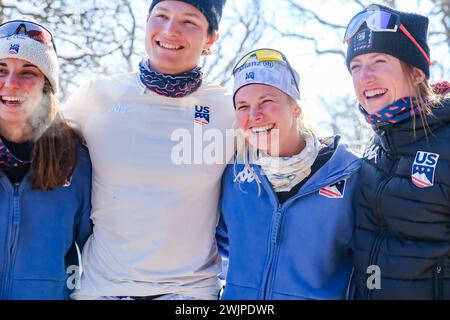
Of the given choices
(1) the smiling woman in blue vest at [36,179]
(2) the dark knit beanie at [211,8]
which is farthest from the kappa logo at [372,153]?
(1) the smiling woman in blue vest at [36,179]

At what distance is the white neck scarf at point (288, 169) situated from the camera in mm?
3191

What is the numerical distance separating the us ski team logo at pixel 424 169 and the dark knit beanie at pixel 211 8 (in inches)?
61.4

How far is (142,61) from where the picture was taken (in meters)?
3.57

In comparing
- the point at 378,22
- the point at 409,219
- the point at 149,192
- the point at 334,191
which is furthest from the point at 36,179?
the point at 378,22

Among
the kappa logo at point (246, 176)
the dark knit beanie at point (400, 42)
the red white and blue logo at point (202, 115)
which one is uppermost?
the dark knit beanie at point (400, 42)

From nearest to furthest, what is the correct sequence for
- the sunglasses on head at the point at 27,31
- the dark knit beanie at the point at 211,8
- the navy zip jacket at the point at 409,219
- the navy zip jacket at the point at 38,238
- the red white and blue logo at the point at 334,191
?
the navy zip jacket at the point at 409,219 → the navy zip jacket at the point at 38,238 → the red white and blue logo at the point at 334,191 → the sunglasses on head at the point at 27,31 → the dark knit beanie at the point at 211,8

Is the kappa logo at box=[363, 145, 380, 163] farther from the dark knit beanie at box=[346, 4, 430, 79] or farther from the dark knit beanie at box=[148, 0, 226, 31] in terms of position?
the dark knit beanie at box=[148, 0, 226, 31]

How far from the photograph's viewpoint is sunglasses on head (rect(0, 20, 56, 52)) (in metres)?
3.31

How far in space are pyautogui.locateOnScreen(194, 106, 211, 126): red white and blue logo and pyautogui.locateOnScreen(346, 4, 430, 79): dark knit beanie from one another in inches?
36.9

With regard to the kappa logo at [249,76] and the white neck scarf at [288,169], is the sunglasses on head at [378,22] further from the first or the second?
the white neck scarf at [288,169]
